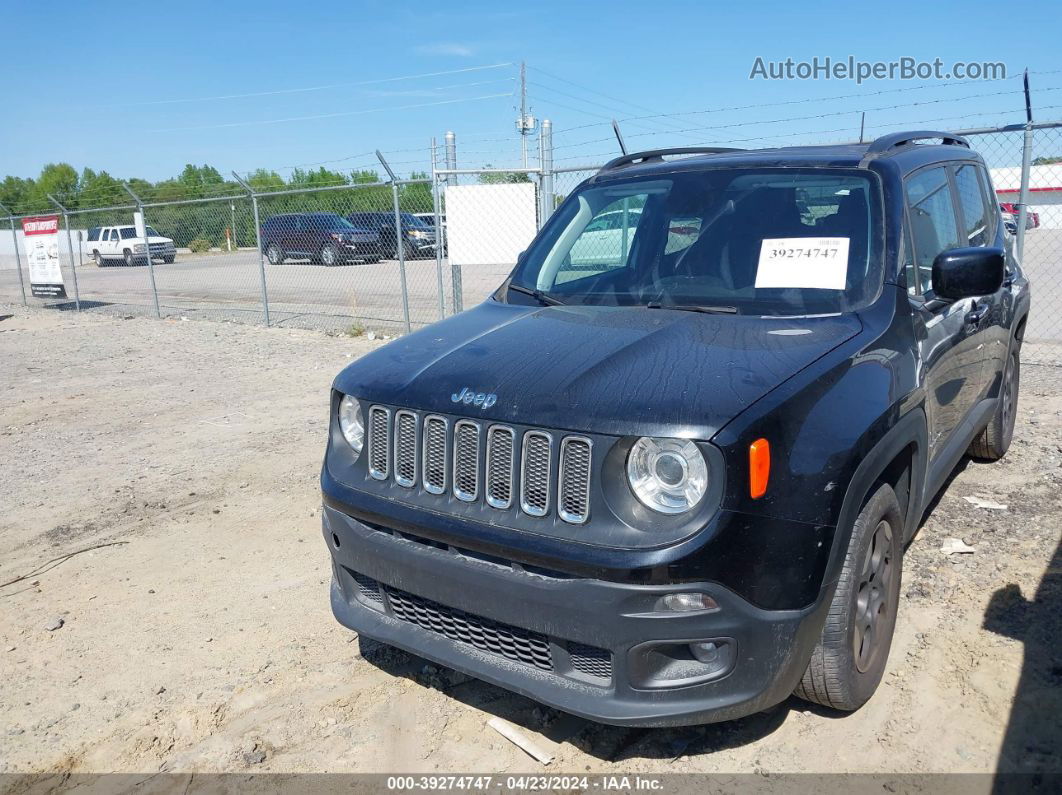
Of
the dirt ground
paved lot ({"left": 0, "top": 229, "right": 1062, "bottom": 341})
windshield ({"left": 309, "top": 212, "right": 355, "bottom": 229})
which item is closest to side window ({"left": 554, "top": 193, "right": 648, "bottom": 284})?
the dirt ground

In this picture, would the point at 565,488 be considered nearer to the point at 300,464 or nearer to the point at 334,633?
the point at 334,633

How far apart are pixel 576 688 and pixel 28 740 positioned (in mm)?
2032

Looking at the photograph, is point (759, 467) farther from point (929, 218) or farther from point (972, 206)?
point (972, 206)

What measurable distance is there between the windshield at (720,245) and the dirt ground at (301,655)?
1.50 m

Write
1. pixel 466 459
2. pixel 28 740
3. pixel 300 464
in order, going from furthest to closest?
1. pixel 300 464
2. pixel 28 740
3. pixel 466 459

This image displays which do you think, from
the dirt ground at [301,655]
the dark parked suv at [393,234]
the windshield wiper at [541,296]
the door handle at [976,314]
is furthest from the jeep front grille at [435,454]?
the dark parked suv at [393,234]

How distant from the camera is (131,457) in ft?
21.5

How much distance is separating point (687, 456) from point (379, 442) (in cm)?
110

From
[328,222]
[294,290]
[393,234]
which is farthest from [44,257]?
[393,234]

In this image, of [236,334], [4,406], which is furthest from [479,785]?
[236,334]

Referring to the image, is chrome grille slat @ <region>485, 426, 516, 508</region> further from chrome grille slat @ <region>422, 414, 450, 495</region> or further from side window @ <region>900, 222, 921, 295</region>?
side window @ <region>900, 222, 921, 295</region>

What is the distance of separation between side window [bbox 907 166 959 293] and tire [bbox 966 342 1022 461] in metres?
1.55

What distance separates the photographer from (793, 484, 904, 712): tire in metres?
2.73

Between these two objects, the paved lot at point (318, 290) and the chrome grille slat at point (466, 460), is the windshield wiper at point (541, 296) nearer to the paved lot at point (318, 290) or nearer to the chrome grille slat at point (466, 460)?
the chrome grille slat at point (466, 460)
